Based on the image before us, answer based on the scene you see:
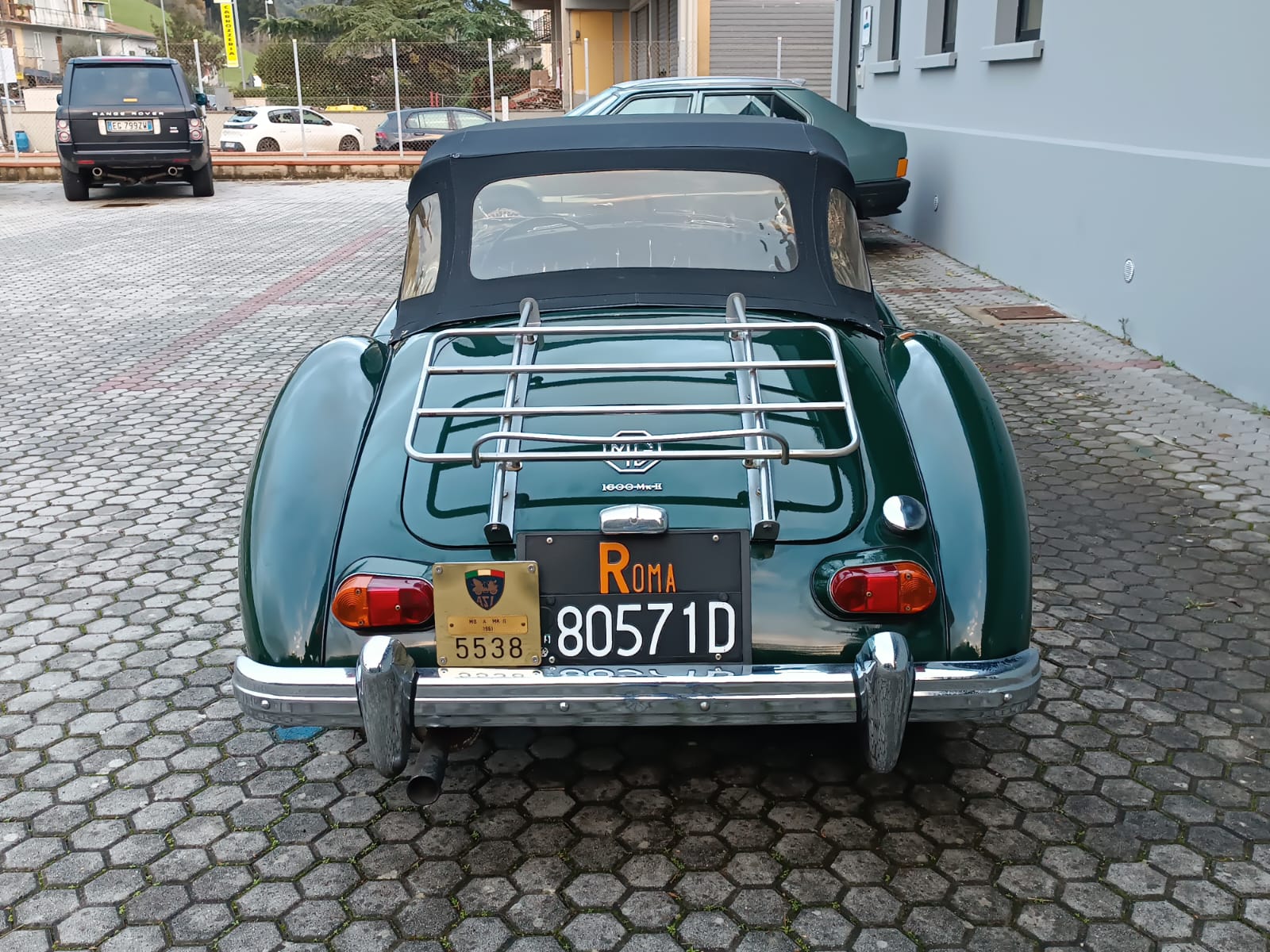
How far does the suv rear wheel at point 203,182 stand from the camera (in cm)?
1809

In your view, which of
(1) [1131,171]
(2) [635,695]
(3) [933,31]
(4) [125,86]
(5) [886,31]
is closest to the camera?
(2) [635,695]

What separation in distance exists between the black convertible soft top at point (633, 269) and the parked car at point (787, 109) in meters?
7.54

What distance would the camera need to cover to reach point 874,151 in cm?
1145

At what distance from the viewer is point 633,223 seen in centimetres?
388

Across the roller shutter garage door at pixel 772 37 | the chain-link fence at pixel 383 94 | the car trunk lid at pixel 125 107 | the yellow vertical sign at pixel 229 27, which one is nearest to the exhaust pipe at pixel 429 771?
the car trunk lid at pixel 125 107

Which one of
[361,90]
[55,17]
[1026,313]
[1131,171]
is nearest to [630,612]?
[1131,171]

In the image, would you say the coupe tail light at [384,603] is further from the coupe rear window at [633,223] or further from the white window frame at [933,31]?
the white window frame at [933,31]

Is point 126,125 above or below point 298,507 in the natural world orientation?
above

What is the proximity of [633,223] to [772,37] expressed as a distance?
78.7 ft

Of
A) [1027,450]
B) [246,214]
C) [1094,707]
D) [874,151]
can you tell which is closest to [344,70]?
[246,214]

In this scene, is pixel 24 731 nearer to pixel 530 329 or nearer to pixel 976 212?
pixel 530 329

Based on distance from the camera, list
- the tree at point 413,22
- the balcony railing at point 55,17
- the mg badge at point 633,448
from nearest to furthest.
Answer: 1. the mg badge at point 633,448
2. the tree at point 413,22
3. the balcony railing at point 55,17

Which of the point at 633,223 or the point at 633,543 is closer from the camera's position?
the point at 633,543

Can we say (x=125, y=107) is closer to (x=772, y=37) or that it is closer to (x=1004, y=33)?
(x=1004, y=33)
